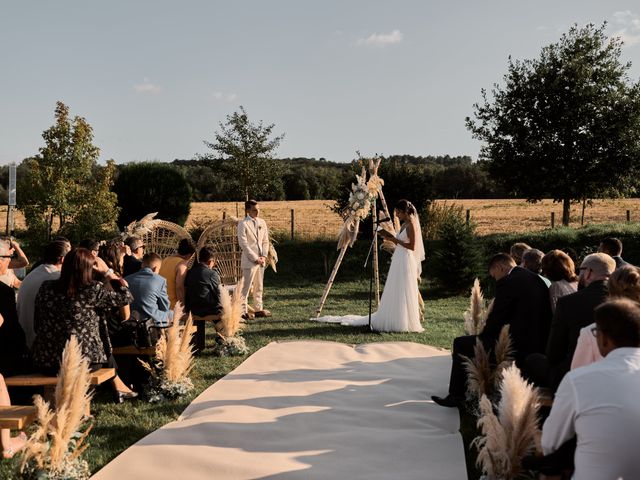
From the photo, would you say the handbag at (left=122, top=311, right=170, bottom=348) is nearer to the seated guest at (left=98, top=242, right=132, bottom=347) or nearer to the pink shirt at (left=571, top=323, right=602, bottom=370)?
the seated guest at (left=98, top=242, right=132, bottom=347)

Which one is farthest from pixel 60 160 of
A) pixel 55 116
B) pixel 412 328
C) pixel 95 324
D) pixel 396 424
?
pixel 396 424

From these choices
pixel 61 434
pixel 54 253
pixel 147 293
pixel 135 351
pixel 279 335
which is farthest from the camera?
pixel 279 335

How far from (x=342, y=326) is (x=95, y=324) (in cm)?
601

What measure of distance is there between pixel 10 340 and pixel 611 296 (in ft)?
17.4

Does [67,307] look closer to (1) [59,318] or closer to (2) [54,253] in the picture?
(1) [59,318]

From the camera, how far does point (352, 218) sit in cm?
1159

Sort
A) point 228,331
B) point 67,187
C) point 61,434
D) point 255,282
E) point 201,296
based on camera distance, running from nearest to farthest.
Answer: point 61,434
point 228,331
point 201,296
point 255,282
point 67,187

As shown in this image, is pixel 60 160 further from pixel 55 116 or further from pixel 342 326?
pixel 342 326

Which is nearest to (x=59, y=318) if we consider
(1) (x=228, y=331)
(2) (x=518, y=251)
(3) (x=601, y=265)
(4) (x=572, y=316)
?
(1) (x=228, y=331)

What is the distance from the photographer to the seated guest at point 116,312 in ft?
21.2

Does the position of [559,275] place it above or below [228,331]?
above

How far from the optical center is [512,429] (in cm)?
394

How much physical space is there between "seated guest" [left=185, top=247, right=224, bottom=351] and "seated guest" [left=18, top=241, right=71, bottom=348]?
2578 millimetres

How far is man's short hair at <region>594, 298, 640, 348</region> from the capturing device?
304 cm
